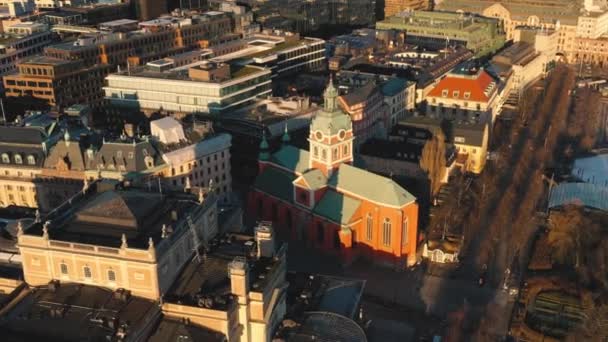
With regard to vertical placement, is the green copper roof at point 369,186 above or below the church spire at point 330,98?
below

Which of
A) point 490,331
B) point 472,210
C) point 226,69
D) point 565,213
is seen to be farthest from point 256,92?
point 490,331

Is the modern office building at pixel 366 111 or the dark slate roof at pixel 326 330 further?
the modern office building at pixel 366 111

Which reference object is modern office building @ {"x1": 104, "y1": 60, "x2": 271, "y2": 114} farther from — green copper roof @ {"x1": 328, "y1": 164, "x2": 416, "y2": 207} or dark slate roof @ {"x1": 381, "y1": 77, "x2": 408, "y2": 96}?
green copper roof @ {"x1": 328, "y1": 164, "x2": 416, "y2": 207}

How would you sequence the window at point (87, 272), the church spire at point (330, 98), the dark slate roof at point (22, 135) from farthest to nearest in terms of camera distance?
1. the dark slate roof at point (22, 135)
2. the church spire at point (330, 98)
3. the window at point (87, 272)

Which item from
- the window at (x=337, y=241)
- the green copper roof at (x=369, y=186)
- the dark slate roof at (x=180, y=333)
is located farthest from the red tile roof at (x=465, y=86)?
the dark slate roof at (x=180, y=333)

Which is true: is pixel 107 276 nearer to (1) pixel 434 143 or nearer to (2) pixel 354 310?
(2) pixel 354 310

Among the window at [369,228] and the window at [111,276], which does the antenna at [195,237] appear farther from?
the window at [369,228]
